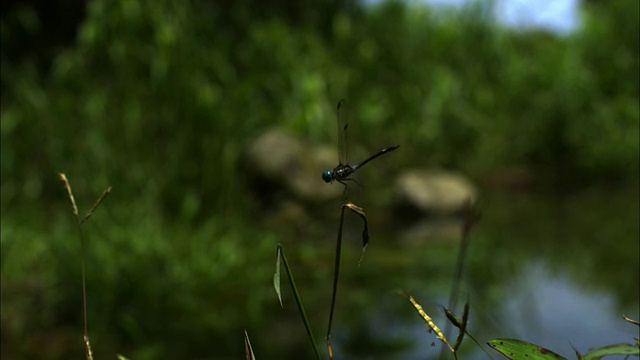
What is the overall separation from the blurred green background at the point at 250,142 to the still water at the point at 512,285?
0.02 metres

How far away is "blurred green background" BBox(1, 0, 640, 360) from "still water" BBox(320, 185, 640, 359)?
0.07ft

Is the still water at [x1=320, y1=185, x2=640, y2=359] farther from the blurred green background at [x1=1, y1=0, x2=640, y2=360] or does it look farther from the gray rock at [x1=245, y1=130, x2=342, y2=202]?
the gray rock at [x1=245, y1=130, x2=342, y2=202]

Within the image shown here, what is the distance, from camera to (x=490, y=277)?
349cm

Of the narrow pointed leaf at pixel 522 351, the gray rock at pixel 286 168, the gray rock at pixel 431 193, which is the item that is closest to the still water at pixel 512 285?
the gray rock at pixel 431 193

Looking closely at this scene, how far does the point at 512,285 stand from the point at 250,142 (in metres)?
2.27

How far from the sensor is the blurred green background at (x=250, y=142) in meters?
2.94

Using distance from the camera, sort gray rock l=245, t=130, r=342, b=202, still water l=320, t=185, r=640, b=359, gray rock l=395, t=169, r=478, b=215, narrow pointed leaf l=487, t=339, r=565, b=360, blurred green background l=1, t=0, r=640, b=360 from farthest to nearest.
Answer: gray rock l=395, t=169, r=478, b=215, gray rock l=245, t=130, r=342, b=202, blurred green background l=1, t=0, r=640, b=360, still water l=320, t=185, r=640, b=359, narrow pointed leaf l=487, t=339, r=565, b=360

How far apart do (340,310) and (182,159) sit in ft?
4.75

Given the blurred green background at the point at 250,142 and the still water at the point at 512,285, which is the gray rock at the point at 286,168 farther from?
the still water at the point at 512,285

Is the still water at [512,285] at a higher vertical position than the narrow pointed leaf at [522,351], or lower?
higher

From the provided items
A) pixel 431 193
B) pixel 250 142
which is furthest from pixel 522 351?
pixel 431 193

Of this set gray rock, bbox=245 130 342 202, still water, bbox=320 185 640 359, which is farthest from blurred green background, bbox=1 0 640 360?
gray rock, bbox=245 130 342 202

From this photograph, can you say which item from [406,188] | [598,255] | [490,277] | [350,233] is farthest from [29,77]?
[598,255]

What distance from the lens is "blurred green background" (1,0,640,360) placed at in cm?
294
